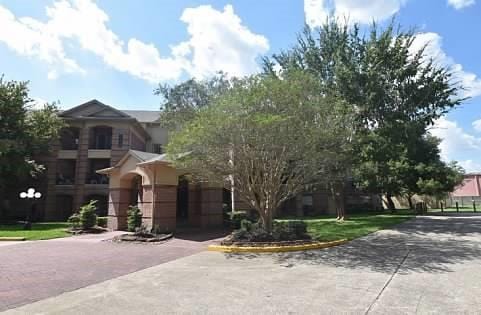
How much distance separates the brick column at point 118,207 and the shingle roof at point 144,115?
17.2 metres

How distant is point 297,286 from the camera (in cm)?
624

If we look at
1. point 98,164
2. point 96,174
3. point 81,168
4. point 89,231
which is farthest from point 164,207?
point 98,164

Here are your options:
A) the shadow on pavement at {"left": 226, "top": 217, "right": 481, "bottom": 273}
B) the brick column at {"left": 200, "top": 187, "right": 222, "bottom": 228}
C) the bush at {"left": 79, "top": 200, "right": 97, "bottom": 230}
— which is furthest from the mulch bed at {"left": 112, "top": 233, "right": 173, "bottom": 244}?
the bush at {"left": 79, "top": 200, "right": 97, "bottom": 230}

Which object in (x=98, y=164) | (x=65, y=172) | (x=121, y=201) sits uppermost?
(x=98, y=164)

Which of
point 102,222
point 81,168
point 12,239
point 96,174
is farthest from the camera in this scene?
point 96,174

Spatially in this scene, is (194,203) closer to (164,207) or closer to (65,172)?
(164,207)

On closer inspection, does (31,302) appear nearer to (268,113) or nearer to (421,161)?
(268,113)

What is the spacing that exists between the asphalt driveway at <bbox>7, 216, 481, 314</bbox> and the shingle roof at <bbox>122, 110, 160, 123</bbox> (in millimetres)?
27314

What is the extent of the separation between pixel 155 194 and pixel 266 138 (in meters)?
7.19

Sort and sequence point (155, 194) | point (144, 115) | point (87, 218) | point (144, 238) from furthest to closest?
point (144, 115)
point (87, 218)
point (155, 194)
point (144, 238)

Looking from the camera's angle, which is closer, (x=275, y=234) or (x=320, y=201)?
(x=275, y=234)

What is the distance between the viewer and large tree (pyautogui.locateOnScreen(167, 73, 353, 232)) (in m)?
10.7

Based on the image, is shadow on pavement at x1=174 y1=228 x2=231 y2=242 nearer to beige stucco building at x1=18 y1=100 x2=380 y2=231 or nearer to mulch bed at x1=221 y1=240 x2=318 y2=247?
mulch bed at x1=221 y1=240 x2=318 y2=247

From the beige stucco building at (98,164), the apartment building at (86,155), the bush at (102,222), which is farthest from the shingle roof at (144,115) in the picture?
the bush at (102,222)
